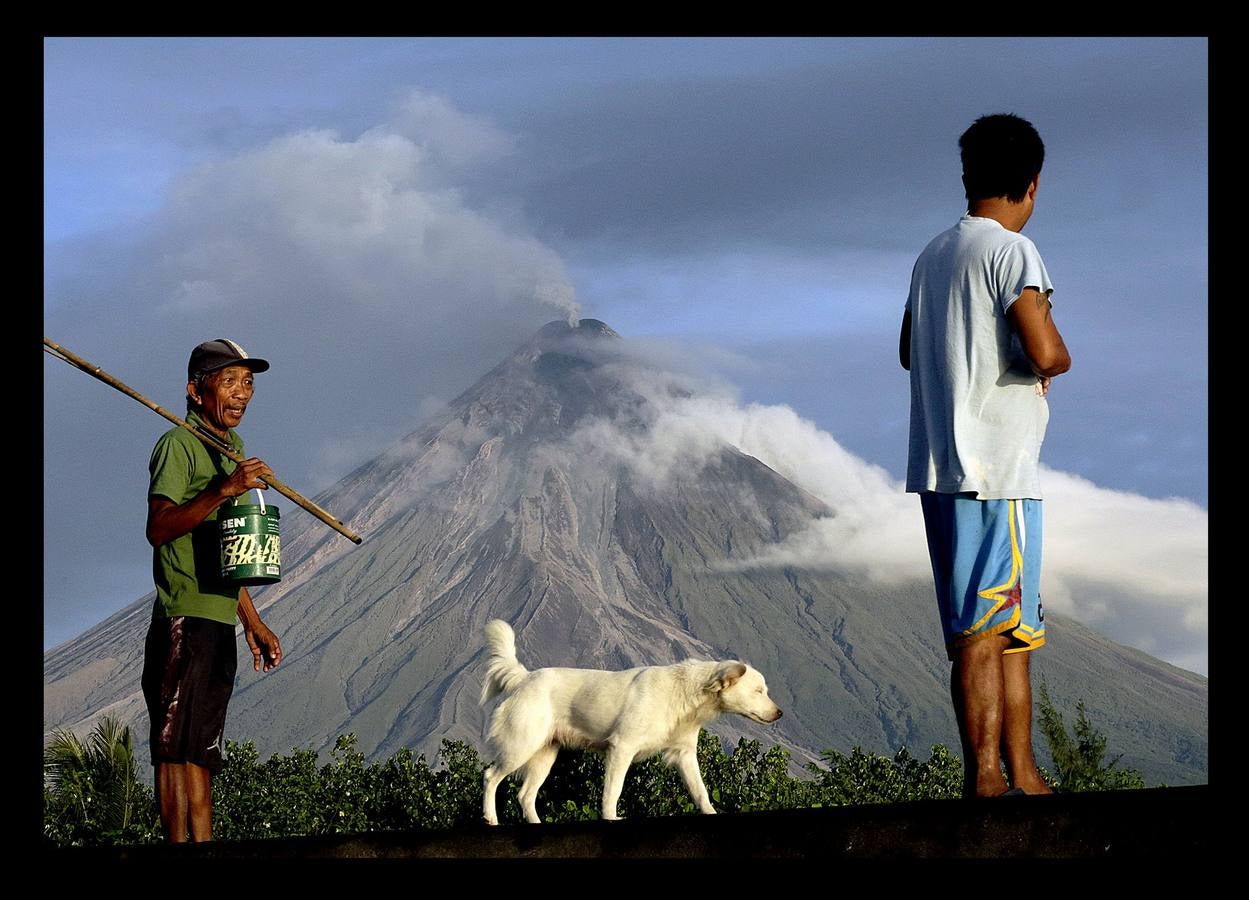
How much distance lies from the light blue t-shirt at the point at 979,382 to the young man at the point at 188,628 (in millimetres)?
2398

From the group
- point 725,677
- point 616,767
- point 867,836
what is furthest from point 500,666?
point 867,836

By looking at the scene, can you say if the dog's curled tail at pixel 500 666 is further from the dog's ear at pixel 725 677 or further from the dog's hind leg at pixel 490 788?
the dog's ear at pixel 725 677

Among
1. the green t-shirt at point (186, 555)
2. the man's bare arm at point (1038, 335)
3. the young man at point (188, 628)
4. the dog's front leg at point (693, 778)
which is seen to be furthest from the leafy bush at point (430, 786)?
the man's bare arm at point (1038, 335)

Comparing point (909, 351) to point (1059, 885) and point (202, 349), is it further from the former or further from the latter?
point (202, 349)

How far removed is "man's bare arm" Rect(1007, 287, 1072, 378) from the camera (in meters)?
5.27

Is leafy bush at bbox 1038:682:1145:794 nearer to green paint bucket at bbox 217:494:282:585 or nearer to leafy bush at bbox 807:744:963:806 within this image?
leafy bush at bbox 807:744:963:806

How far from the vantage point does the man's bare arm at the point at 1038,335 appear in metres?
5.27

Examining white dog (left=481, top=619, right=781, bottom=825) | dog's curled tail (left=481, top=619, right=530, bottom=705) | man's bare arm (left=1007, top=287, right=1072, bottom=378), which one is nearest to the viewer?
man's bare arm (left=1007, top=287, right=1072, bottom=378)

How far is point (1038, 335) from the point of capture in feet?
17.3

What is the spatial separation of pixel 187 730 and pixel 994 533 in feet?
9.67

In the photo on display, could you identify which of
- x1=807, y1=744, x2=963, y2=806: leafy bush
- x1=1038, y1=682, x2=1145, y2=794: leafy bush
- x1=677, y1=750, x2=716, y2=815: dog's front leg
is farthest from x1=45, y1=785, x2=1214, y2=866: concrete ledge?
x1=1038, y1=682, x2=1145, y2=794: leafy bush
